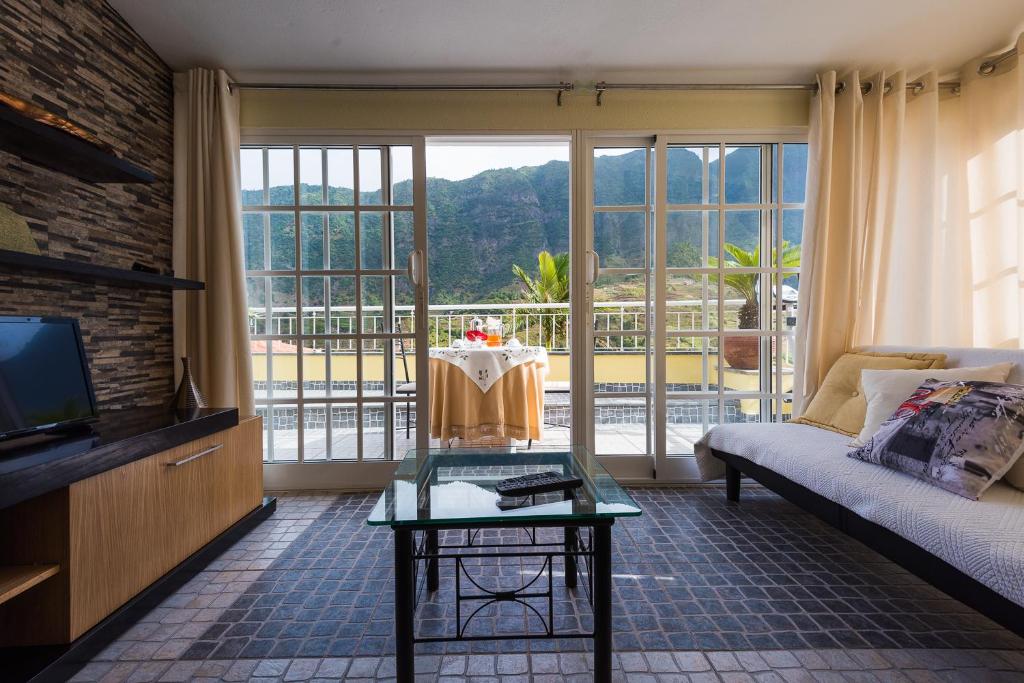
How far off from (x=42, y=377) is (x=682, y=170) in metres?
3.00

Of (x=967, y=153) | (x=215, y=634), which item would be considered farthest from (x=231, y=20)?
(x=967, y=153)

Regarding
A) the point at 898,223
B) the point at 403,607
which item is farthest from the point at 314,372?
the point at 898,223

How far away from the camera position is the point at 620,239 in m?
2.88

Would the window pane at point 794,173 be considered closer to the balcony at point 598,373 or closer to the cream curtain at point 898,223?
the cream curtain at point 898,223

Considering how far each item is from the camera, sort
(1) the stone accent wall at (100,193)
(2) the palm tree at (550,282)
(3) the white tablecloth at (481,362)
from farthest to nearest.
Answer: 1. (2) the palm tree at (550,282)
2. (3) the white tablecloth at (481,362)
3. (1) the stone accent wall at (100,193)

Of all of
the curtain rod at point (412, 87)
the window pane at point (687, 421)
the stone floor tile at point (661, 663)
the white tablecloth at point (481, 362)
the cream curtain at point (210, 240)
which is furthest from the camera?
the white tablecloth at point (481, 362)

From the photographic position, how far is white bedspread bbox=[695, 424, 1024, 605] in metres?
1.16

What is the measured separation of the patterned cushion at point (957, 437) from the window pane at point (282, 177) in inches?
119

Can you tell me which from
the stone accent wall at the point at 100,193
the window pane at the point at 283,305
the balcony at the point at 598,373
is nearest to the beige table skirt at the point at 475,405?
the balcony at the point at 598,373

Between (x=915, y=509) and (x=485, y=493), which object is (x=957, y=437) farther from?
(x=485, y=493)

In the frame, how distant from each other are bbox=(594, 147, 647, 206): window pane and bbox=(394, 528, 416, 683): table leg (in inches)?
87.6

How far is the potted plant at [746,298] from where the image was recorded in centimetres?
288

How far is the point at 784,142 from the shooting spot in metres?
2.83

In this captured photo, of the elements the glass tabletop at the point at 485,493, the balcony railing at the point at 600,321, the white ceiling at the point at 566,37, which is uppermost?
the white ceiling at the point at 566,37
